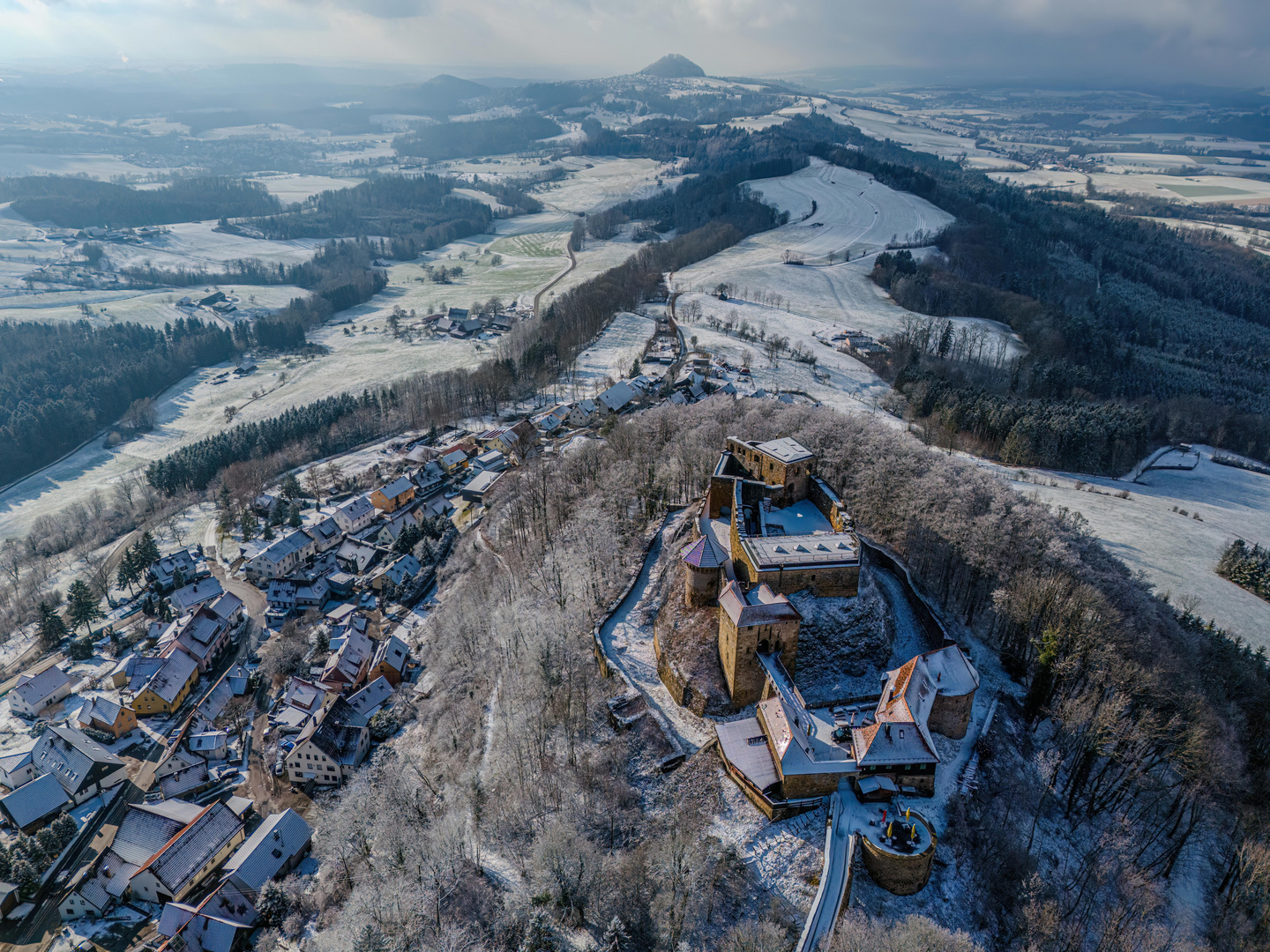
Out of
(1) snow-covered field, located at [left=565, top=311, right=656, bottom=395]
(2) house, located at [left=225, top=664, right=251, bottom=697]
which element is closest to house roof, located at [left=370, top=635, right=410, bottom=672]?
(2) house, located at [left=225, top=664, right=251, bottom=697]

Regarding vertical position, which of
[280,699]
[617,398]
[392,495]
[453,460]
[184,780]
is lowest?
[280,699]

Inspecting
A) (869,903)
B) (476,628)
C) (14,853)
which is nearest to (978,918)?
(869,903)

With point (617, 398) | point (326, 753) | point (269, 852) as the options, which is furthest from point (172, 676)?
point (617, 398)

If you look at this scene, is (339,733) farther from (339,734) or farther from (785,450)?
(785,450)

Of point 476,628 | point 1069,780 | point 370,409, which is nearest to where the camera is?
point 1069,780

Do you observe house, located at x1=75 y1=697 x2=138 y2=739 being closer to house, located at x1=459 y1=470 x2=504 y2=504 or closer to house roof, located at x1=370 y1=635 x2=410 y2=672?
house roof, located at x1=370 y1=635 x2=410 y2=672

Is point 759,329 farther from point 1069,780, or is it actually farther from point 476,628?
point 1069,780
